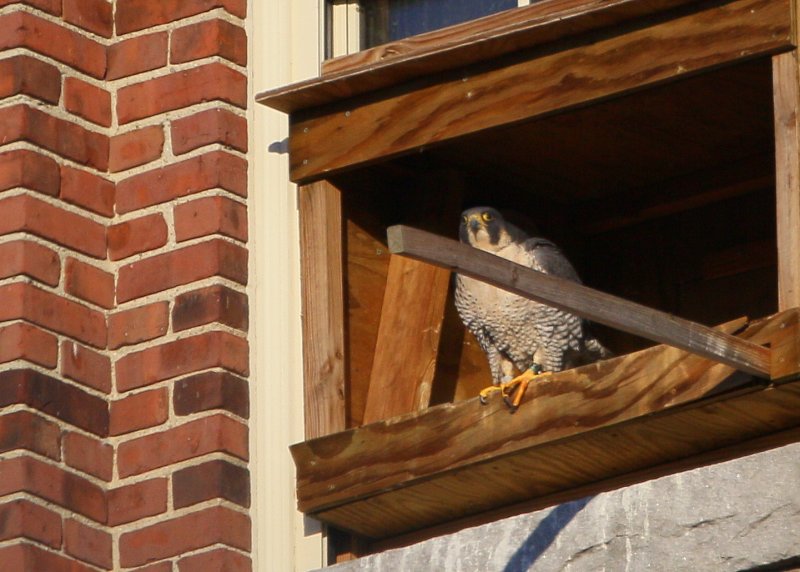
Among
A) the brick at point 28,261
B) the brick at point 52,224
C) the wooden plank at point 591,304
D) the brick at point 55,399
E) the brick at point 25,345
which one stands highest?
the brick at point 52,224

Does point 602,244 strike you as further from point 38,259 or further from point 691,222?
point 38,259

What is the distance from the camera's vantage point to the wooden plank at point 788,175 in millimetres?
4711

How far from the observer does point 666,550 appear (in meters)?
4.61

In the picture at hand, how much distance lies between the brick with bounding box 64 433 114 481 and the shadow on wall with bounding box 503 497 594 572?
93 centimetres

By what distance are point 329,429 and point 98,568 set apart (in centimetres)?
55

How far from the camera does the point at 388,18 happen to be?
224 inches

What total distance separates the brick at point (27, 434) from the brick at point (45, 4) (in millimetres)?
923

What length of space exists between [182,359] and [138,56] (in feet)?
2.41

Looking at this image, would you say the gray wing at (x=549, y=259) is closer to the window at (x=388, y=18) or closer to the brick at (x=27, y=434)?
the window at (x=388, y=18)

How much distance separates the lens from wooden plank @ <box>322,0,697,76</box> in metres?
5.11

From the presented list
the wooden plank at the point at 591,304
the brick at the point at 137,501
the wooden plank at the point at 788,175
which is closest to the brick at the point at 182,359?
the brick at the point at 137,501

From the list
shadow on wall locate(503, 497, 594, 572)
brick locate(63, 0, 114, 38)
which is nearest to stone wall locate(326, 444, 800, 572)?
shadow on wall locate(503, 497, 594, 572)

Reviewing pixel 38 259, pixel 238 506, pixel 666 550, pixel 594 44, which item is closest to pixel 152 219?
pixel 38 259

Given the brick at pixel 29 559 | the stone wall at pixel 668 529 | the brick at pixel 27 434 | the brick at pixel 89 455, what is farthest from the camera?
the brick at pixel 89 455
